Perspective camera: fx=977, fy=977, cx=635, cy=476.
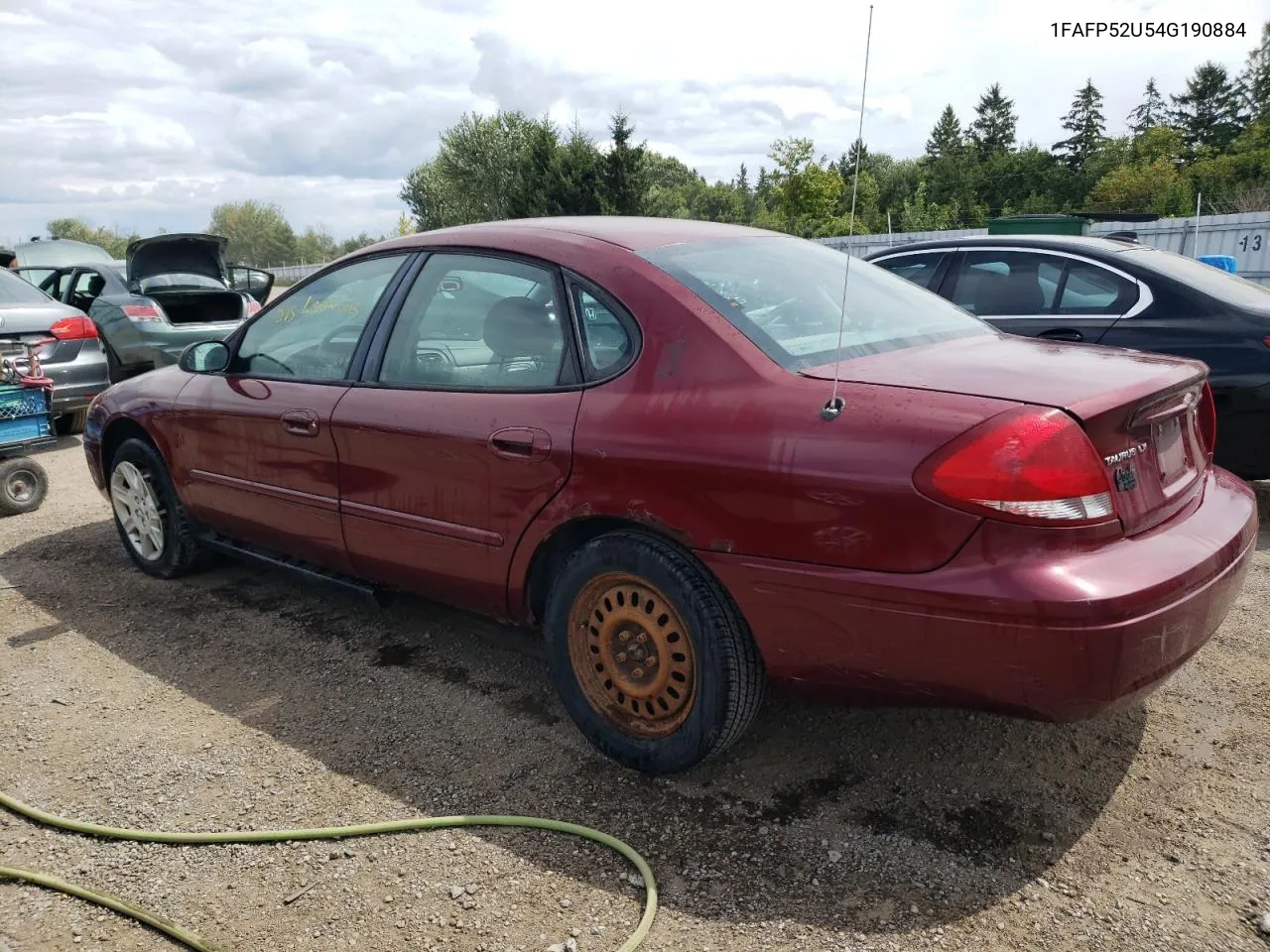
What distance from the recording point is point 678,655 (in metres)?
2.69

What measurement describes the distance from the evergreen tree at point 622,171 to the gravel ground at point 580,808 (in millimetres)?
29737

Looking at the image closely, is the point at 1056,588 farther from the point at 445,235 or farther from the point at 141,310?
the point at 141,310

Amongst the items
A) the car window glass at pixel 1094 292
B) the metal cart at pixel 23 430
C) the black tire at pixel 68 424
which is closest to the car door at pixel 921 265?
the car window glass at pixel 1094 292

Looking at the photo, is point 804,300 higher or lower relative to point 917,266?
lower

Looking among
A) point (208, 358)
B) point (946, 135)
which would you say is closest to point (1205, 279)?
point (208, 358)

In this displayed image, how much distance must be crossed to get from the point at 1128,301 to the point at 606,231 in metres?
3.42

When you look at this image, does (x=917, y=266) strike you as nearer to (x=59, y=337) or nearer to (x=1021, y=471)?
(x=1021, y=471)

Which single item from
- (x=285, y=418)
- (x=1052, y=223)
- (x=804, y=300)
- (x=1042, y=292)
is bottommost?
(x=285, y=418)

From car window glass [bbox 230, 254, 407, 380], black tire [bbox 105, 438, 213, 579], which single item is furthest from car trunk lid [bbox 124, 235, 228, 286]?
car window glass [bbox 230, 254, 407, 380]

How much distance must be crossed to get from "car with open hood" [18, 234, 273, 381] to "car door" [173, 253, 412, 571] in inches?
196

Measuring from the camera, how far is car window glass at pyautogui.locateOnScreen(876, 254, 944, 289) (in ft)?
20.1

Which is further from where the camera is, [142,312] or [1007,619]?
[142,312]

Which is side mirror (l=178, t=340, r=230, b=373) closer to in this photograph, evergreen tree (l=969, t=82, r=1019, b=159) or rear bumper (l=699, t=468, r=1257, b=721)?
rear bumper (l=699, t=468, r=1257, b=721)

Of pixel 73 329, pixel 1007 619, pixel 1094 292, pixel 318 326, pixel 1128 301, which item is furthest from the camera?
pixel 73 329
